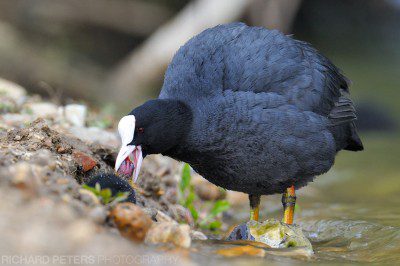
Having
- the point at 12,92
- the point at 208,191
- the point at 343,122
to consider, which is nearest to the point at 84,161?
the point at 343,122

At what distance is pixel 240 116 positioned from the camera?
15.7ft

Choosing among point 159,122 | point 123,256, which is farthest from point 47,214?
point 159,122

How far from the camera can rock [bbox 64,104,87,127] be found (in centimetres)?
651

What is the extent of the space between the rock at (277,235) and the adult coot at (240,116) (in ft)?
1.55

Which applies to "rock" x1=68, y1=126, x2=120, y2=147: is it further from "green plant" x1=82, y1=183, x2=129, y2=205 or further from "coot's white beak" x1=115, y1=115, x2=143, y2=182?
"green plant" x1=82, y1=183, x2=129, y2=205

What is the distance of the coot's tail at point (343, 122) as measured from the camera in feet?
18.6

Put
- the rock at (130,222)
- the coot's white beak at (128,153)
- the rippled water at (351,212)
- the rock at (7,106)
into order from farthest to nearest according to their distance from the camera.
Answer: the rock at (7,106) → the coot's white beak at (128,153) → the rippled water at (351,212) → the rock at (130,222)

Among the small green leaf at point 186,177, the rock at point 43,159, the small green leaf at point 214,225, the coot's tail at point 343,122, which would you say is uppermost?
the coot's tail at point 343,122

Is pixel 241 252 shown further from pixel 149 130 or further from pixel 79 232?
→ pixel 149 130

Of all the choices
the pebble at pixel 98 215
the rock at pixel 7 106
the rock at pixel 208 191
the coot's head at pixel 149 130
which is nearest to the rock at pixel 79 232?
the pebble at pixel 98 215

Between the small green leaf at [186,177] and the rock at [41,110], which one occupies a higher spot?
the rock at [41,110]

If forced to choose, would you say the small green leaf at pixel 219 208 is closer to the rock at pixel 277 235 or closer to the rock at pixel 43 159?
the rock at pixel 277 235

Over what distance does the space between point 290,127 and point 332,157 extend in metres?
0.70

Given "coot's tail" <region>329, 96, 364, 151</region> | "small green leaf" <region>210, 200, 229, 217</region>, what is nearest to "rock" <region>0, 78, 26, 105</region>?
"small green leaf" <region>210, 200, 229, 217</region>
